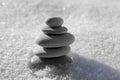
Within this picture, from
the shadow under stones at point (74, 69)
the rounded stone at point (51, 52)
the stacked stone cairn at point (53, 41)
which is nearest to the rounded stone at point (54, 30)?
the stacked stone cairn at point (53, 41)

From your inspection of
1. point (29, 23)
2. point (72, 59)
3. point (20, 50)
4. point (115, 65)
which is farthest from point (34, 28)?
point (115, 65)

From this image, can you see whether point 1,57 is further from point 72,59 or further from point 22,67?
point 72,59

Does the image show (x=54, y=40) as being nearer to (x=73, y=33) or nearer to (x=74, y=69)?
(x=74, y=69)

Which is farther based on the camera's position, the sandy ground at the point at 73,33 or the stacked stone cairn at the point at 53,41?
the stacked stone cairn at the point at 53,41

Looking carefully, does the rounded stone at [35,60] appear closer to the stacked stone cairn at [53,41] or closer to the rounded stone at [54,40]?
the stacked stone cairn at [53,41]

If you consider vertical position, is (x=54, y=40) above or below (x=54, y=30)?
below

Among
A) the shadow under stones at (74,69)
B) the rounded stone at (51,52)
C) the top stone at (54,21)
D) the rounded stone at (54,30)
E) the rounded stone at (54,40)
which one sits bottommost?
the shadow under stones at (74,69)

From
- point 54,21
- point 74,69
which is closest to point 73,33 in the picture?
point 54,21
